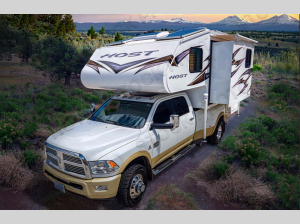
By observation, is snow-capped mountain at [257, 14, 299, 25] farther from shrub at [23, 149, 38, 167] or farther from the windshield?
shrub at [23, 149, 38, 167]

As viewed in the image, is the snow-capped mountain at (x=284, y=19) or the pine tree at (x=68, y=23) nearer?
the snow-capped mountain at (x=284, y=19)

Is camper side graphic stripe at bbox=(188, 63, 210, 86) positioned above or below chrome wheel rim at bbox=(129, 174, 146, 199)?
above

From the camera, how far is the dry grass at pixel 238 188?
13.8 ft

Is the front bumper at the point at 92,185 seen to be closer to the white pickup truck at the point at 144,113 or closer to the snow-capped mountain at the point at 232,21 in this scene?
the white pickup truck at the point at 144,113

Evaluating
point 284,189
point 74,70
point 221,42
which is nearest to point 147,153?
point 284,189

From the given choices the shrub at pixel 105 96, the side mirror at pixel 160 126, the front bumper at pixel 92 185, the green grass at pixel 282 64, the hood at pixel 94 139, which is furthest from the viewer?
the green grass at pixel 282 64

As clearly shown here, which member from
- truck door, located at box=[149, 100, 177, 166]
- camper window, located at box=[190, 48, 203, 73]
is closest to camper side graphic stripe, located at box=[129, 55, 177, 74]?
truck door, located at box=[149, 100, 177, 166]

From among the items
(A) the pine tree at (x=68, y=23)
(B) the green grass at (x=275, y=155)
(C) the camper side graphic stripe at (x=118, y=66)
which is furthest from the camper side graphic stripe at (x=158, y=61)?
(A) the pine tree at (x=68, y=23)

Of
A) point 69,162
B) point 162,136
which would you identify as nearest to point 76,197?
point 69,162

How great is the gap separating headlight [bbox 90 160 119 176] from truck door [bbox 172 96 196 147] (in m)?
2.19

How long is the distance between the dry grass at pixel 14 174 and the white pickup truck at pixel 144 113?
108 cm

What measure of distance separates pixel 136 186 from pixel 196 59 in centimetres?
353

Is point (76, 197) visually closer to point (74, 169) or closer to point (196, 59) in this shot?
point (74, 169)

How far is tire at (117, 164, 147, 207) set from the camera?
3.92m
